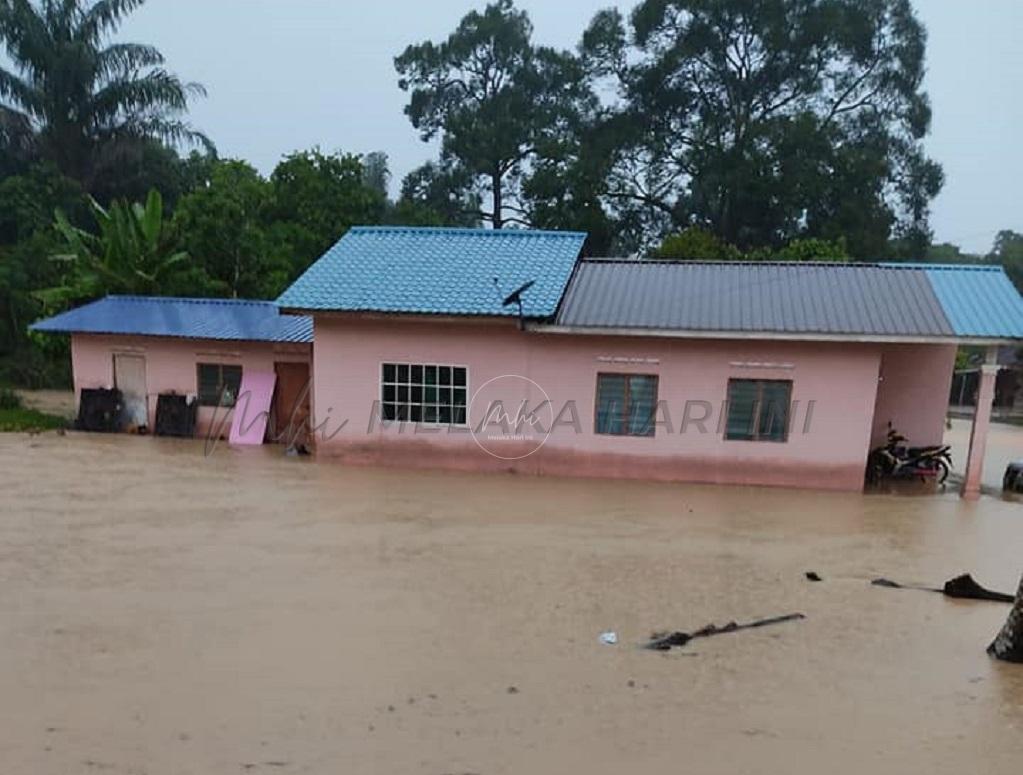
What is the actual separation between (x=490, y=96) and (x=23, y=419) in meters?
29.9

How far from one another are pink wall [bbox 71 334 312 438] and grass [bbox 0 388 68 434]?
0.93 meters

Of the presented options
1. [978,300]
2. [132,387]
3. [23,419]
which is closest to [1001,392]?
[978,300]

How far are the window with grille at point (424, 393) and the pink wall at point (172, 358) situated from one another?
314cm

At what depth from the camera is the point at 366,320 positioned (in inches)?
534

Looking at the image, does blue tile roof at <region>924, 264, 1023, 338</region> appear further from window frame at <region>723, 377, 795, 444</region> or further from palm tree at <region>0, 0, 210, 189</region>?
palm tree at <region>0, 0, 210, 189</region>

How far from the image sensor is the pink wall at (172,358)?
634 inches

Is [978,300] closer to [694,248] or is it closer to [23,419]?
[694,248]

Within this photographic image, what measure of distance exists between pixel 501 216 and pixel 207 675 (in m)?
35.9

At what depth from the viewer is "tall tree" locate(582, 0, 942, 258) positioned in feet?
97.1

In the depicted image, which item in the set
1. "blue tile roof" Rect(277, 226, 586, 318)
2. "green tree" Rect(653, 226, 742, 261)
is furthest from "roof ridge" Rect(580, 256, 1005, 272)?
"green tree" Rect(653, 226, 742, 261)

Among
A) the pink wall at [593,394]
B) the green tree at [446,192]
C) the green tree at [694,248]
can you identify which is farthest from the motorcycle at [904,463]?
the green tree at [446,192]

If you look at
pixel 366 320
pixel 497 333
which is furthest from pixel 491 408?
pixel 366 320

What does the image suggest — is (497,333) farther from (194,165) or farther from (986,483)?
(194,165)

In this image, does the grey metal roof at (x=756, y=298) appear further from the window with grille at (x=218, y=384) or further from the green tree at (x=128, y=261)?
the green tree at (x=128, y=261)
